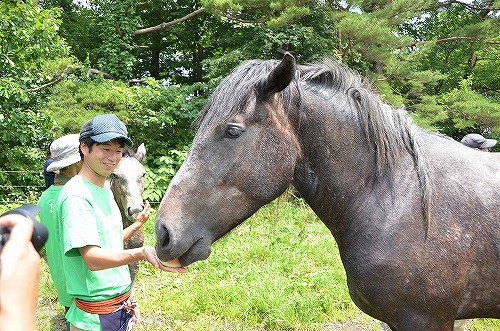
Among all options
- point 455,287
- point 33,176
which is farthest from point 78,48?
point 455,287

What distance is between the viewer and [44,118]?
30.7 feet

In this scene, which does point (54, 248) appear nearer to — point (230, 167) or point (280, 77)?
point (230, 167)

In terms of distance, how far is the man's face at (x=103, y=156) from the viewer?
208cm

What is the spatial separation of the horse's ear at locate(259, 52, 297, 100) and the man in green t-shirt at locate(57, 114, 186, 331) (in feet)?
2.84

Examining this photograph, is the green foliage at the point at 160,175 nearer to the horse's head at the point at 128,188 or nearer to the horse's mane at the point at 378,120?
the horse's head at the point at 128,188

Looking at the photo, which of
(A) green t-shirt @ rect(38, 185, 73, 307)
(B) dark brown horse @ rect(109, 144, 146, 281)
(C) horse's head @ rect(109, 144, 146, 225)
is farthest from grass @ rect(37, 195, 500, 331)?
(A) green t-shirt @ rect(38, 185, 73, 307)

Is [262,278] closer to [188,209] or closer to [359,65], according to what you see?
[188,209]

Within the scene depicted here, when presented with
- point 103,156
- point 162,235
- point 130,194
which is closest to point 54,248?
point 103,156

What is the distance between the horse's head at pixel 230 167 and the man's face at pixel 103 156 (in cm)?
53

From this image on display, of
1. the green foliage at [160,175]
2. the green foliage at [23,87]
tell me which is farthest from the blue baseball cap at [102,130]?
the green foliage at [160,175]

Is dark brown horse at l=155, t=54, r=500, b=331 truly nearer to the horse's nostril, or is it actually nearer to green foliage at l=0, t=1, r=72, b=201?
the horse's nostril

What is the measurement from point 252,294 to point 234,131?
3.27 metres

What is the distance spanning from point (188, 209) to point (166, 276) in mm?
4336

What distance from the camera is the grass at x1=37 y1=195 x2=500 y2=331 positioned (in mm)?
4184
